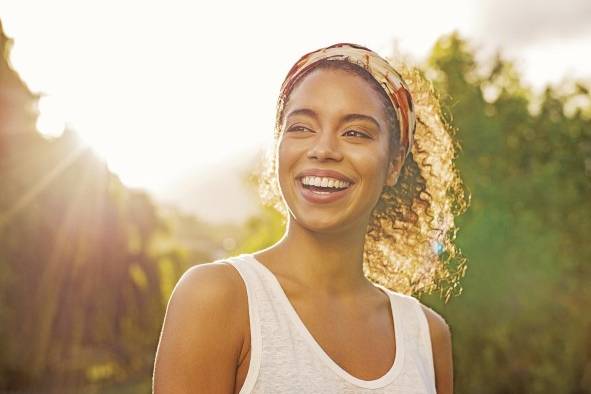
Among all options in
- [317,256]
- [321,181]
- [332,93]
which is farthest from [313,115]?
[317,256]

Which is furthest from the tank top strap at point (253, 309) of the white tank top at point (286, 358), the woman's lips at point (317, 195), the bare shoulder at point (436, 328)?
the bare shoulder at point (436, 328)

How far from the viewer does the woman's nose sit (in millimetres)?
2484

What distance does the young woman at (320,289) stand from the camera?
7.33ft

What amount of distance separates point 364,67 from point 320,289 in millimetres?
653

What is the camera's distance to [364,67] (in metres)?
2.64

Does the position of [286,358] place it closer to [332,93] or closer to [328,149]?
[328,149]

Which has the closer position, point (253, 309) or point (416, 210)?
point (253, 309)

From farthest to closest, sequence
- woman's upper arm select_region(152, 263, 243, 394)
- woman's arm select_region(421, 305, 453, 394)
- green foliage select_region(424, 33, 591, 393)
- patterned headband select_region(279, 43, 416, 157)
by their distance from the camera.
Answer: green foliage select_region(424, 33, 591, 393), woman's arm select_region(421, 305, 453, 394), patterned headband select_region(279, 43, 416, 157), woman's upper arm select_region(152, 263, 243, 394)

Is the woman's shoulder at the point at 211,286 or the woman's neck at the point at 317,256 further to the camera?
the woman's neck at the point at 317,256

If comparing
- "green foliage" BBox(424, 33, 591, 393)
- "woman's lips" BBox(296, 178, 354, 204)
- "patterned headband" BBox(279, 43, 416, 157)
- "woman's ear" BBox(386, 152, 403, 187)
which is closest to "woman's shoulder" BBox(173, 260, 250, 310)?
"woman's lips" BBox(296, 178, 354, 204)

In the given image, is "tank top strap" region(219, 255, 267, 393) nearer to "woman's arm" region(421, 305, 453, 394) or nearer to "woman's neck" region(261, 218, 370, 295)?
"woman's neck" region(261, 218, 370, 295)

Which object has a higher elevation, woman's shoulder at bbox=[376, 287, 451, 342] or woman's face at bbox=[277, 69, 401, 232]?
woman's face at bbox=[277, 69, 401, 232]

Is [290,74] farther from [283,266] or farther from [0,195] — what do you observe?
[0,195]

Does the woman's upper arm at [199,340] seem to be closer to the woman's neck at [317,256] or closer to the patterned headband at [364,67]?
the woman's neck at [317,256]
